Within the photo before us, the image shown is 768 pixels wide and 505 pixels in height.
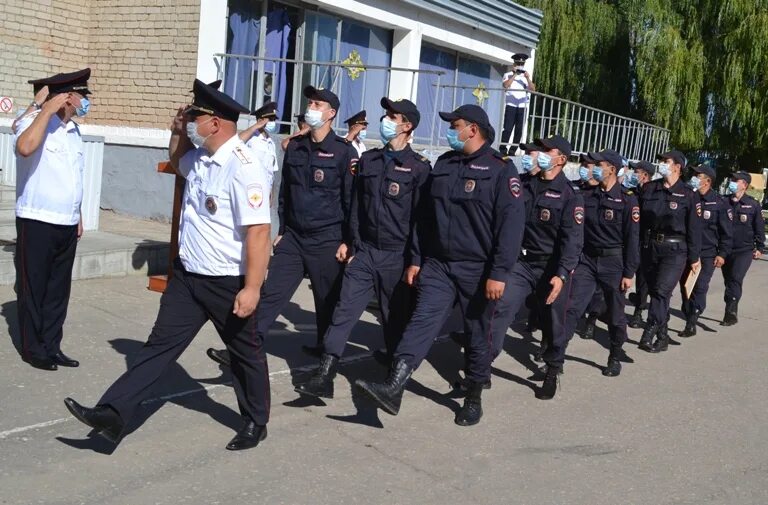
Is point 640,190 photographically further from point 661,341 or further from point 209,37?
point 209,37

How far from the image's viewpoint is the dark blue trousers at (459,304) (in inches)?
219

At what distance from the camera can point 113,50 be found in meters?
12.6

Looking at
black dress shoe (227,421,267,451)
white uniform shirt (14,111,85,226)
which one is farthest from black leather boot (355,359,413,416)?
white uniform shirt (14,111,85,226)

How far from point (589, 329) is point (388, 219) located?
11.4ft

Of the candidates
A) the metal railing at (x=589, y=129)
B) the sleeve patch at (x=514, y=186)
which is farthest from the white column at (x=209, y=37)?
the sleeve patch at (x=514, y=186)

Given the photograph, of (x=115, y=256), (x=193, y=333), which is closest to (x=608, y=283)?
(x=193, y=333)

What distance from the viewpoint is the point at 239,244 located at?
452 cm

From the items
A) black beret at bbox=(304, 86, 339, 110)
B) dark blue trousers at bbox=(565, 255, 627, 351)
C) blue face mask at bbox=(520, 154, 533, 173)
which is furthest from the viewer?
dark blue trousers at bbox=(565, 255, 627, 351)

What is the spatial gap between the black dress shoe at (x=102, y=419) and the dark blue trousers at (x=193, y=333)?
0.07 m

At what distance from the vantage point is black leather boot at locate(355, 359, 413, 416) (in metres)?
5.11

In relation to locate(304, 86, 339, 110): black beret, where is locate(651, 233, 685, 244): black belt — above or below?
below

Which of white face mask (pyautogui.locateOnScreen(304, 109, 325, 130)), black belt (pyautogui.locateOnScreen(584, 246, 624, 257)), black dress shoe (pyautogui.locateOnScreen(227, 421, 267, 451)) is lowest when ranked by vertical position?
black dress shoe (pyautogui.locateOnScreen(227, 421, 267, 451))

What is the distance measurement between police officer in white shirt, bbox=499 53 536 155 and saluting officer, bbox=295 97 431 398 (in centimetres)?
805

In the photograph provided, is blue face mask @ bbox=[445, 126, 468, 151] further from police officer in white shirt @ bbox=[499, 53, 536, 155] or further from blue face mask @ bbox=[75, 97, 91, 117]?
police officer in white shirt @ bbox=[499, 53, 536, 155]
